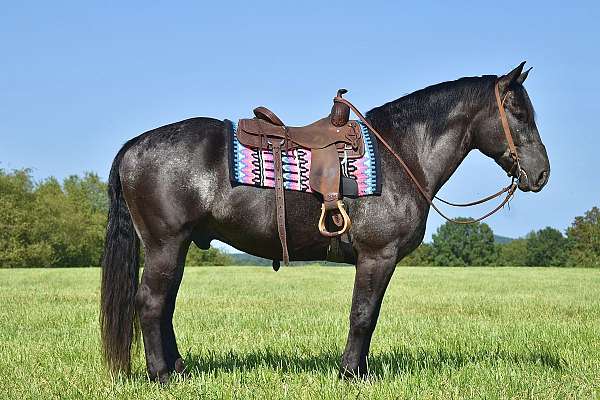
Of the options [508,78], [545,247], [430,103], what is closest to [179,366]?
[430,103]

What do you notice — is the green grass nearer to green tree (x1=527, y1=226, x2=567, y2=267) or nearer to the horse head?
the horse head

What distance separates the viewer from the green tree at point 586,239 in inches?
3275

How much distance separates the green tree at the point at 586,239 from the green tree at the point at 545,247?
31.6ft

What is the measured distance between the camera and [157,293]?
6.18 metres

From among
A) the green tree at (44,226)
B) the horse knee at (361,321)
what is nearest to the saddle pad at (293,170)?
the horse knee at (361,321)

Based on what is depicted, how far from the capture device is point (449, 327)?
11375 millimetres

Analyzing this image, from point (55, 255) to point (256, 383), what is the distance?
74.1 meters

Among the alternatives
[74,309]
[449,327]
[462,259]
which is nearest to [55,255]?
[462,259]

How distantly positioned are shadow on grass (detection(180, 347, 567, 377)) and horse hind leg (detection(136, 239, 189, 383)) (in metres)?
0.68

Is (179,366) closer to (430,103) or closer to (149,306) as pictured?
(149,306)

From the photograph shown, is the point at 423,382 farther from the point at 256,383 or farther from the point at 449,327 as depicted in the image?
the point at 449,327

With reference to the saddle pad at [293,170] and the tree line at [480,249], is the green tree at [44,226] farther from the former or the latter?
the saddle pad at [293,170]

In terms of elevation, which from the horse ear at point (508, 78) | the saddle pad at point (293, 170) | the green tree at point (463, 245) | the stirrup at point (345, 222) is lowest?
the stirrup at point (345, 222)

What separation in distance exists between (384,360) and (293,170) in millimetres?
2863
